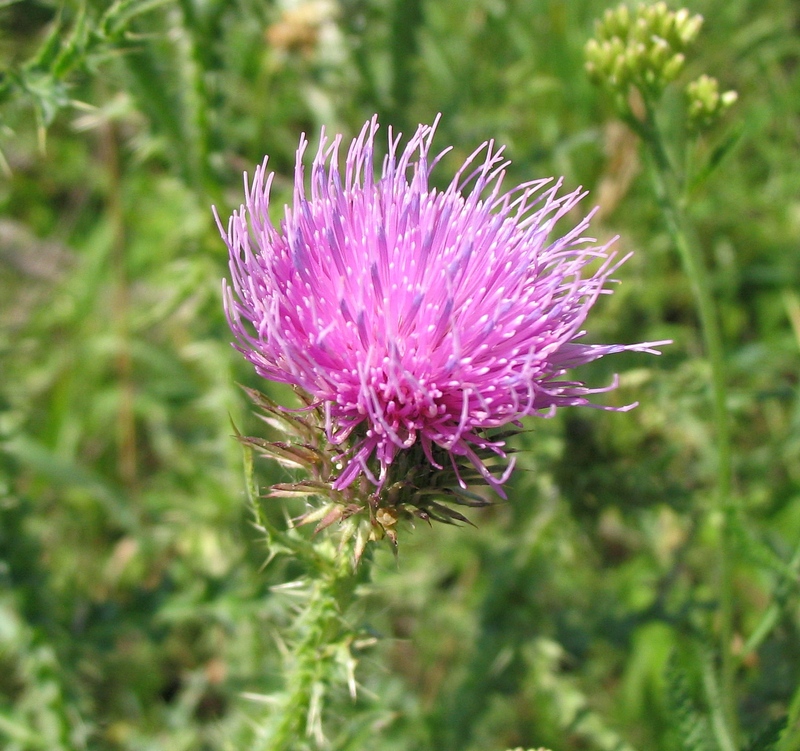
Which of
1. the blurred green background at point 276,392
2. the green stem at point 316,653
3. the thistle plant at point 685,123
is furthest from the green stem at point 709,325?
the green stem at point 316,653

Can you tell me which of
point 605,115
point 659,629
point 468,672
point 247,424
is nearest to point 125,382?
point 247,424

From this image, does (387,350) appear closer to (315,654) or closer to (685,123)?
(315,654)

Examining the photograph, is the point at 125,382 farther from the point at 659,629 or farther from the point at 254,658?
the point at 659,629

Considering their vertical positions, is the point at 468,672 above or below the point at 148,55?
below

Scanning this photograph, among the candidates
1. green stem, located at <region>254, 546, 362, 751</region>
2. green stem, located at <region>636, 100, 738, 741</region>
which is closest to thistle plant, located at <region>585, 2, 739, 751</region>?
green stem, located at <region>636, 100, 738, 741</region>

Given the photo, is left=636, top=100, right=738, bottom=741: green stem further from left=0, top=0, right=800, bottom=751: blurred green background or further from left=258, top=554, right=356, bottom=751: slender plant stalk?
left=258, top=554, right=356, bottom=751: slender plant stalk

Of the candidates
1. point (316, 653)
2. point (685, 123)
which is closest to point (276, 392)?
point (316, 653)
